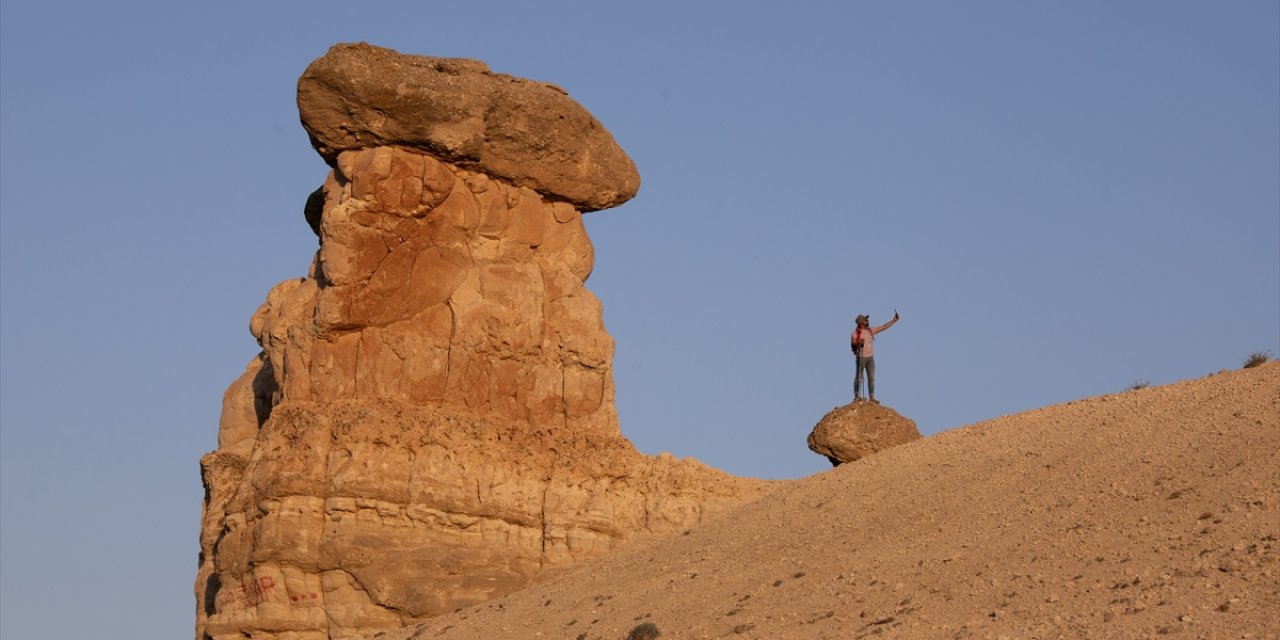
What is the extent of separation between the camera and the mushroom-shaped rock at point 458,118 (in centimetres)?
2827

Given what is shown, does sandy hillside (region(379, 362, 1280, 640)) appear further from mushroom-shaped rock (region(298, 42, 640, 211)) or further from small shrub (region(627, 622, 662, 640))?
mushroom-shaped rock (region(298, 42, 640, 211))

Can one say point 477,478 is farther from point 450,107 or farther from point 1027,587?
point 1027,587

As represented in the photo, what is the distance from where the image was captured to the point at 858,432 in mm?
29734

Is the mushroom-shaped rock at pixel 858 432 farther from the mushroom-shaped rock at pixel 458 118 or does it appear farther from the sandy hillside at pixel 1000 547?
the mushroom-shaped rock at pixel 458 118

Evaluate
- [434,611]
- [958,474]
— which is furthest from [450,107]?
A: [958,474]

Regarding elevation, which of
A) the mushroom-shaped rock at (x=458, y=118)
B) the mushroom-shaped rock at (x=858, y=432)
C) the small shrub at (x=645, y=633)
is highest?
the mushroom-shaped rock at (x=458, y=118)

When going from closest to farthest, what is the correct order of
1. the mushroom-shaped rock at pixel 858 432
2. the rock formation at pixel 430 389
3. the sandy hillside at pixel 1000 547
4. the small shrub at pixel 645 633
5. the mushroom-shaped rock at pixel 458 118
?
1. the sandy hillside at pixel 1000 547
2. the small shrub at pixel 645 633
3. the rock formation at pixel 430 389
4. the mushroom-shaped rock at pixel 458 118
5. the mushroom-shaped rock at pixel 858 432

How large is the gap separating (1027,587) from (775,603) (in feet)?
10.9

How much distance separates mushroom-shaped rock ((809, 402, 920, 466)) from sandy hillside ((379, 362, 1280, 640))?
0.76m

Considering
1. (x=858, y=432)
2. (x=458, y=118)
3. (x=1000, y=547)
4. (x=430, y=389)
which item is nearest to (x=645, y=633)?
(x=1000, y=547)

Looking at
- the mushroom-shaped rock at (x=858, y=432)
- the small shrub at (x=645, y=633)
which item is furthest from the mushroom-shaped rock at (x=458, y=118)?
the small shrub at (x=645, y=633)

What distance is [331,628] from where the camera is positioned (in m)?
27.0

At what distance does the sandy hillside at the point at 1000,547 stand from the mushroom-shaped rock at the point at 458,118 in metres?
5.79

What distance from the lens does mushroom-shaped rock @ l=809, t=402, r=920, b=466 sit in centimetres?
2970
